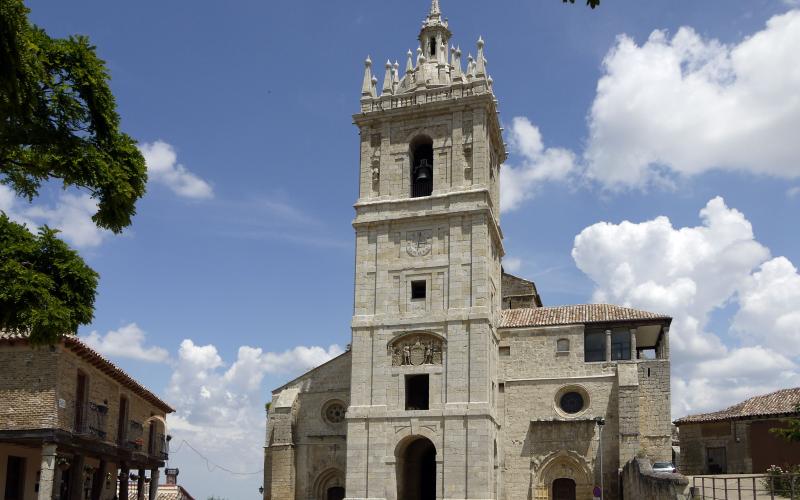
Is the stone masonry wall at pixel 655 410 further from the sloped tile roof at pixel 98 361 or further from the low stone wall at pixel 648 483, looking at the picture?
the sloped tile roof at pixel 98 361

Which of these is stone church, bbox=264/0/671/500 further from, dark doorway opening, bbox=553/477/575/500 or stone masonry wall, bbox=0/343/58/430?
stone masonry wall, bbox=0/343/58/430

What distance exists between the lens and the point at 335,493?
38844mm

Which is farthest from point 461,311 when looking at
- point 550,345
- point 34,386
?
point 34,386

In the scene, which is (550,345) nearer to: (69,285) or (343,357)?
(343,357)

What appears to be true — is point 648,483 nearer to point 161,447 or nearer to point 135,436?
point 135,436

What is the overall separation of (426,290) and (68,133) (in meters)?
23.7

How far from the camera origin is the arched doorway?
36375 mm

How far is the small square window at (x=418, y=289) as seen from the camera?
37.5 metres

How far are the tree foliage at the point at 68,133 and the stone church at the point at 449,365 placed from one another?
21740 millimetres

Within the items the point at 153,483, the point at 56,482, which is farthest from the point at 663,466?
the point at 56,482

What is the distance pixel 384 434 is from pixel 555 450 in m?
7.52

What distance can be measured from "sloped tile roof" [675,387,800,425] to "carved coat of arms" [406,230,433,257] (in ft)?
44.9

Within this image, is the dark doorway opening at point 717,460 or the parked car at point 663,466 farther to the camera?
the dark doorway opening at point 717,460

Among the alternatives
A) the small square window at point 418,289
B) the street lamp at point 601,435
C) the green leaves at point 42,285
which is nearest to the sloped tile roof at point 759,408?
the street lamp at point 601,435
